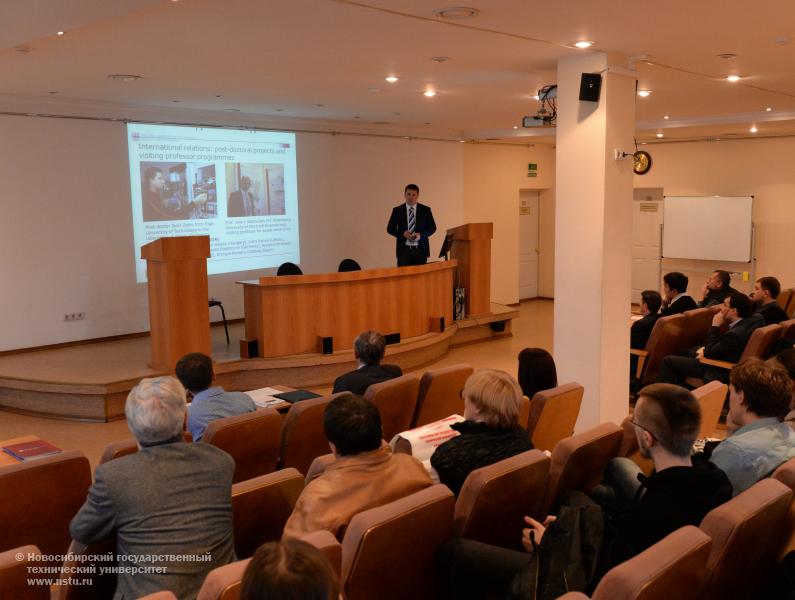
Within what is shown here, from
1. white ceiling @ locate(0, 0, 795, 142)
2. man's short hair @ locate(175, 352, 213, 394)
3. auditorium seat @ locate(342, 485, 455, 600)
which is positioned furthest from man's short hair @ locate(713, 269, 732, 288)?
auditorium seat @ locate(342, 485, 455, 600)

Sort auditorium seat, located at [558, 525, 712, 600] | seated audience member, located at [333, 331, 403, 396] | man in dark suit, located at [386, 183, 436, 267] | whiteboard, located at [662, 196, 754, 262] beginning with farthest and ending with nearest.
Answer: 1. whiteboard, located at [662, 196, 754, 262]
2. man in dark suit, located at [386, 183, 436, 267]
3. seated audience member, located at [333, 331, 403, 396]
4. auditorium seat, located at [558, 525, 712, 600]

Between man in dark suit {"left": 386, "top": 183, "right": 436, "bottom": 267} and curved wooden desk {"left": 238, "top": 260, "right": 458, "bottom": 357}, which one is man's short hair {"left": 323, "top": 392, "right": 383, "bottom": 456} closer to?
curved wooden desk {"left": 238, "top": 260, "right": 458, "bottom": 357}

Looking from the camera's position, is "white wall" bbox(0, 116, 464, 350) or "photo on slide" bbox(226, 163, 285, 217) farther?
"photo on slide" bbox(226, 163, 285, 217)

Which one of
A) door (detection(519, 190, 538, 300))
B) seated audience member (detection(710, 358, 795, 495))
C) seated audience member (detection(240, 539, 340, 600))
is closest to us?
seated audience member (detection(240, 539, 340, 600))

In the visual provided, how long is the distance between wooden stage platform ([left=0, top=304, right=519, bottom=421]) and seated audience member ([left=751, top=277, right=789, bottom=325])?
3409 millimetres

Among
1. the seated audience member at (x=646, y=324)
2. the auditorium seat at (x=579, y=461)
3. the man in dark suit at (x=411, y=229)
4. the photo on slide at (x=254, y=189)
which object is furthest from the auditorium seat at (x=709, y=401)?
the photo on slide at (x=254, y=189)

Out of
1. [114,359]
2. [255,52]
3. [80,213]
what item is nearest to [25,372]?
[114,359]

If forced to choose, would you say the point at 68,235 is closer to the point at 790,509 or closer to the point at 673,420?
the point at 673,420

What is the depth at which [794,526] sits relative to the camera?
2568mm

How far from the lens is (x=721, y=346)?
614 centimetres

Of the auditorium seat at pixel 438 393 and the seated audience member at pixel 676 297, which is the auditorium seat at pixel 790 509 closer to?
the auditorium seat at pixel 438 393

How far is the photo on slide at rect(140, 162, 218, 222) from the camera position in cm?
880

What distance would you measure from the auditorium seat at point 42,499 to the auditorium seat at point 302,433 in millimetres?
1016

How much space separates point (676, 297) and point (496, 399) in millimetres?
5192
